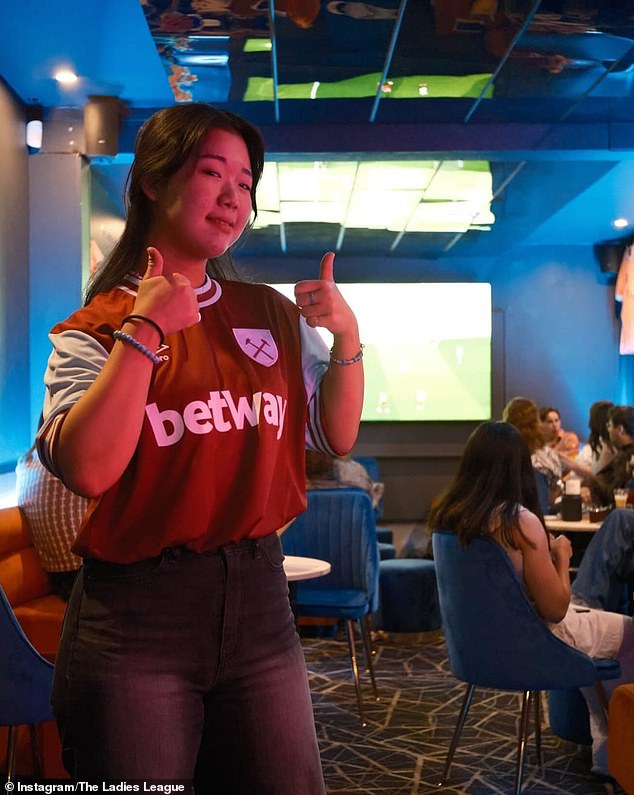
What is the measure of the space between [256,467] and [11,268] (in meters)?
5.04

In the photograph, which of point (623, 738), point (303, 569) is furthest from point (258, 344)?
point (303, 569)

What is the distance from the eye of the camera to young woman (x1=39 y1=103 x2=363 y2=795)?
1.15 metres

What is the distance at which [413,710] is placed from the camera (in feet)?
15.4

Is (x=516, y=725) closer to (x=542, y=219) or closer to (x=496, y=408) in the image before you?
(x=542, y=219)

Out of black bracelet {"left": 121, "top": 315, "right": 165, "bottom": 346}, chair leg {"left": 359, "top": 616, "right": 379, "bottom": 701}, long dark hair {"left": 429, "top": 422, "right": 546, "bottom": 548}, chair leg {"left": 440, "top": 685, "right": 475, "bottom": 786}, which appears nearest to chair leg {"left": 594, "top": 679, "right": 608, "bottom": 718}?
chair leg {"left": 440, "top": 685, "right": 475, "bottom": 786}

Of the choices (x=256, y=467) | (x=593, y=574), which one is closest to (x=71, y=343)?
(x=256, y=467)

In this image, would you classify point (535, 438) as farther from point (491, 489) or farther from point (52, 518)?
point (52, 518)

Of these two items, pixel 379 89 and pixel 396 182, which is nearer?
pixel 379 89

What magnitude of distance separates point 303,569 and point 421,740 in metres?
0.91

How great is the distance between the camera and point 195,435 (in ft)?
3.92

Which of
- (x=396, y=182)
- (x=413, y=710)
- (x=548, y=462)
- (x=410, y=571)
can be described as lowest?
(x=413, y=710)

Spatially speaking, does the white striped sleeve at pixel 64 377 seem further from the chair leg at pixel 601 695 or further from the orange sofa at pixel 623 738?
the chair leg at pixel 601 695

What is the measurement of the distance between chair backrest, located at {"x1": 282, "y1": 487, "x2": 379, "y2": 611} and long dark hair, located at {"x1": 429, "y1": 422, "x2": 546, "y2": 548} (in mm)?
1687

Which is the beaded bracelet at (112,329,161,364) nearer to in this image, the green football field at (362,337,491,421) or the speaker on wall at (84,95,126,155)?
the speaker on wall at (84,95,126,155)
